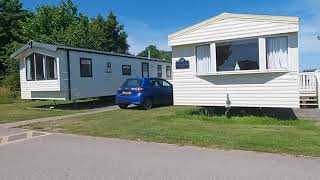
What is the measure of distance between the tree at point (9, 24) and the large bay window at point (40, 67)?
21.6 m

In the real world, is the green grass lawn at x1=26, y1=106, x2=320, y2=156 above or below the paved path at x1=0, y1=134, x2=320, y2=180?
above

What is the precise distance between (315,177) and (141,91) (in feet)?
42.0

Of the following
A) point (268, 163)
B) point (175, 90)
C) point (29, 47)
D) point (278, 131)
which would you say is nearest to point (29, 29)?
point (29, 47)

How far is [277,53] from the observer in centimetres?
1309

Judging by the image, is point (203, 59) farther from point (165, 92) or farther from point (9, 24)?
point (9, 24)

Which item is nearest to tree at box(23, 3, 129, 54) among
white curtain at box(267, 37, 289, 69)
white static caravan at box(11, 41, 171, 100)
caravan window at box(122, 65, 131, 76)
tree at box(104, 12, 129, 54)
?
tree at box(104, 12, 129, 54)

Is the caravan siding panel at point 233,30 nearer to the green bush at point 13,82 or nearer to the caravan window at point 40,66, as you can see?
the caravan window at point 40,66

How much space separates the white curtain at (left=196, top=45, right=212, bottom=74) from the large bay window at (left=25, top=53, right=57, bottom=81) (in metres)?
8.45

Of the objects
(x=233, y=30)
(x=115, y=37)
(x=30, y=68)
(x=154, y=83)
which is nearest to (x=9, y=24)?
(x=115, y=37)

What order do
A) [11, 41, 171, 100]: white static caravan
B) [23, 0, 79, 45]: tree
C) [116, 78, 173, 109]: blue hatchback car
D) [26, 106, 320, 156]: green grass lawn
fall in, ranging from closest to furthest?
[26, 106, 320, 156]: green grass lawn
[116, 78, 173, 109]: blue hatchback car
[11, 41, 171, 100]: white static caravan
[23, 0, 79, 45]: tree

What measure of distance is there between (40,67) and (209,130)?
41.3 feet

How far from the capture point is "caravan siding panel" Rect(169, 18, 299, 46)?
12.9m

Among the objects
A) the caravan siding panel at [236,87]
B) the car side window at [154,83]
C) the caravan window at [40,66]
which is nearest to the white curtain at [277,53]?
the caravan siding panel at [236,87]

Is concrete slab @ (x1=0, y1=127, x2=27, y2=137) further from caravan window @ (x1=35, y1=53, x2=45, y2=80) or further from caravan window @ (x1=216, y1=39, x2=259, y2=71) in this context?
caravan window @ (x1=35, y1=53, x2=45, y2=80)
